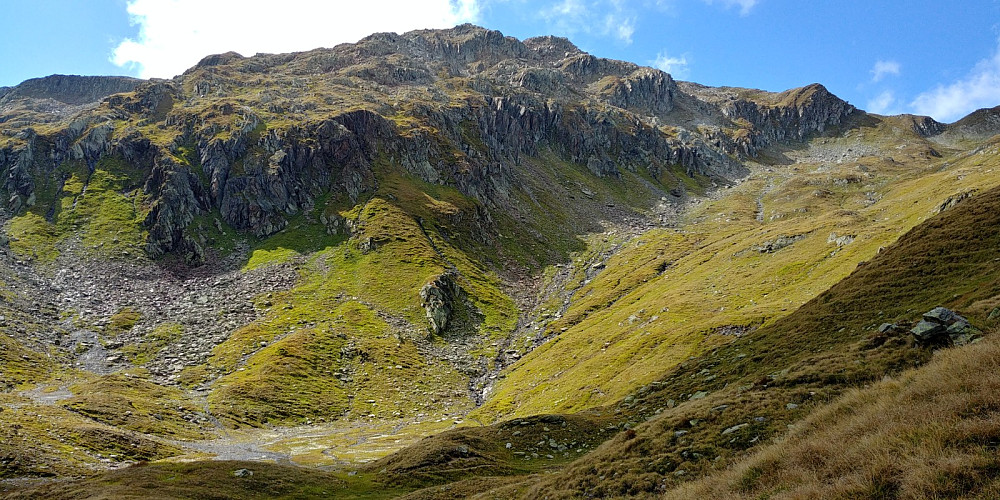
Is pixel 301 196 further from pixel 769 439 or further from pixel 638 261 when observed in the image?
pixel 769 439

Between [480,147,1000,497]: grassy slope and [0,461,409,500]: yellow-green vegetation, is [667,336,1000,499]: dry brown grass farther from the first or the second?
[0,461,409,500]: yellow-green vegetation

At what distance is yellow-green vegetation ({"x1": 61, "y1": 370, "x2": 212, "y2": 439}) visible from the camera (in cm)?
6309

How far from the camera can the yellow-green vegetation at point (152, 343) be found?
93.1m

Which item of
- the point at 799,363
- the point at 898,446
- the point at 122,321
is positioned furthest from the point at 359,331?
A: the point at 898,446

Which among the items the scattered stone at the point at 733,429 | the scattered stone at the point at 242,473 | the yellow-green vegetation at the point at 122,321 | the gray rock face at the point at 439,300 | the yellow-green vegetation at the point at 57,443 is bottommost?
the scattered stone at the point at 242,473

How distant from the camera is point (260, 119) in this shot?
19488 cm

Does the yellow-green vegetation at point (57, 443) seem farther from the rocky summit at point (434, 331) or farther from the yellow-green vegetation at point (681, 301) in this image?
the yellow-green vegetation at point (681, 301)

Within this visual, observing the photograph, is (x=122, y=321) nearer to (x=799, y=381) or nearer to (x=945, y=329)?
(x=799, y=381)

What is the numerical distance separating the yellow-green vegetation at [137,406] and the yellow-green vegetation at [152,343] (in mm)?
9986

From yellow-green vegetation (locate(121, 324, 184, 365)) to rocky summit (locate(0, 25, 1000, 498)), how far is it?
0.52 meters

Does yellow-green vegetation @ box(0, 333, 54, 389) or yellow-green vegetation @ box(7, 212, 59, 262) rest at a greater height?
yellow-green vegetation @ box(7, 212, 59, 262)

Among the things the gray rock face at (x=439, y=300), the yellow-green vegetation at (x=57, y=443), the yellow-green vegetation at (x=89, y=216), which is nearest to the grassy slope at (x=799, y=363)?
the yellow-green vegetation at (x=57, y=443)

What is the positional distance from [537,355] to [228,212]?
119602mm

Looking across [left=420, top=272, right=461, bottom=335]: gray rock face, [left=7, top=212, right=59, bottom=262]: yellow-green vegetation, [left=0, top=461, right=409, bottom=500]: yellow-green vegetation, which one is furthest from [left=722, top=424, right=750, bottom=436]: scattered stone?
[left=7, top=212, right=59, bottom=262]: yellow-green vegetation
